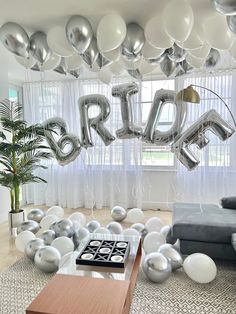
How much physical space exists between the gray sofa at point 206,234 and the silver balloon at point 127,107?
95 cm

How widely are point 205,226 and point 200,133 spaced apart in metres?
0.85

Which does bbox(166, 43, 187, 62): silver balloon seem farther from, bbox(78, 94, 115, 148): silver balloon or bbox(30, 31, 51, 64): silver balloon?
bbox(30, 31, 51, 64): silver balloon

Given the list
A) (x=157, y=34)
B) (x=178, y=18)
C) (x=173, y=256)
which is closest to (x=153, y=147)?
(x=173, y=256)

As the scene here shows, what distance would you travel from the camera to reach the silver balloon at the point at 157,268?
203 centimetres

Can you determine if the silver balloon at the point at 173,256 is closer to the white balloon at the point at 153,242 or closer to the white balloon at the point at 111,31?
the white balloon at the point at 153,242

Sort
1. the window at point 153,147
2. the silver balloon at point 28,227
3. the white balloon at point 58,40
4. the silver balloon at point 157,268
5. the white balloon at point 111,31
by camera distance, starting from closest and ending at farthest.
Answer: the white balloon at point 111,31, the silver balloon at point 157,268, the white balloon at point 58,40, the silver balloon at point 28,227, the window at point 153,147

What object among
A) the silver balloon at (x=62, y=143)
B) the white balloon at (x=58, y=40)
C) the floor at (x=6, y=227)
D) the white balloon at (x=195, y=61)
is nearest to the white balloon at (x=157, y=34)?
the white balloon at (x=195, y=61)

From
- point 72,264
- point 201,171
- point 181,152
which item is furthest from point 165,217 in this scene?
point 72,264

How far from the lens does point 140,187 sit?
420 centimetres

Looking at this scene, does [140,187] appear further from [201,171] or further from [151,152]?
[201,171]

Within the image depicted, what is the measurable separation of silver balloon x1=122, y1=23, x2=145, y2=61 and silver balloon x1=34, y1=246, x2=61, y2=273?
1.82 metres

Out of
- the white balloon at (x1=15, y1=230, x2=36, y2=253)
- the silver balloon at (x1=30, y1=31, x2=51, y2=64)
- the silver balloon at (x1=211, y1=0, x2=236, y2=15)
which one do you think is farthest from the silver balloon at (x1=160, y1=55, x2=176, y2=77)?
the white balloon at (x1=15, y1=230, x2=36, y2=253)

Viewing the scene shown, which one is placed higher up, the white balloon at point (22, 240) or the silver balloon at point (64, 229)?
the silver balloon at point (64, 229)

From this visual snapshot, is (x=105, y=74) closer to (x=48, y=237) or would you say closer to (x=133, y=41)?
(x=133, y=41)
